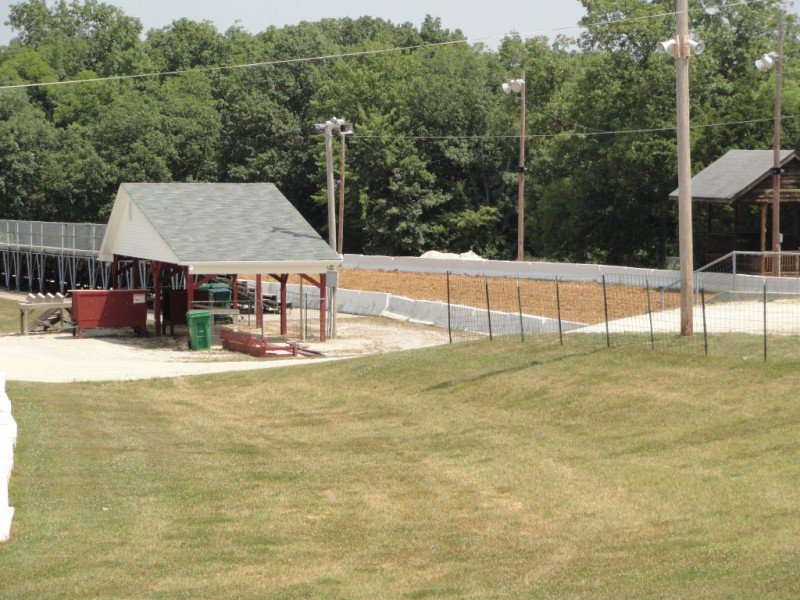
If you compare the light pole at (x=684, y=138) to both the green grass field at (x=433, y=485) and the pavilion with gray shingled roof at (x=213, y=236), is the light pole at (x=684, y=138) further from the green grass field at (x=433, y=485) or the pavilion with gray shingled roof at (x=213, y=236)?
the pavilion with gray shingled roof at (x=213, y=236)

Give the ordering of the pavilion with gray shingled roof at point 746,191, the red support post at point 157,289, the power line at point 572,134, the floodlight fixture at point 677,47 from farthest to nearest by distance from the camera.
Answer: the power line at point 572,134 < the pavilion with gray shingled roof at point 746,191 < the red support post at point 157,289 < the floodlight fixture at point 677,47

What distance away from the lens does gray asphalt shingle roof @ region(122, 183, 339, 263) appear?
41.5m

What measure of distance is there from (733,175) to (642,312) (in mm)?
13098

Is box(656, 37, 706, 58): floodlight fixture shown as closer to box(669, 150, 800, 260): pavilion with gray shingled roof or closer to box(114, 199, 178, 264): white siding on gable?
box(114, 199, 178, 264): white siding on gable

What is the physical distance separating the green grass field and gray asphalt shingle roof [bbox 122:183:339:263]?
43.3 feet

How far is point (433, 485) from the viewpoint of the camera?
17.8 m

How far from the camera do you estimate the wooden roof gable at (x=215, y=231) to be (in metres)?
41.2

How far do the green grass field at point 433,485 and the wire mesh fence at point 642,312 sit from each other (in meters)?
1.41

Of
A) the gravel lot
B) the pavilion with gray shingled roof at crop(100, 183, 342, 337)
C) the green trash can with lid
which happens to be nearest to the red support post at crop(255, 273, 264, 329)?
the pavilion with gray shingled roof at crop(100, 183, 342, 337)

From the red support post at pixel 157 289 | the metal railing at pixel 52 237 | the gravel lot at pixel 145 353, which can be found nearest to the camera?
the gravel lot at pixel 145 353

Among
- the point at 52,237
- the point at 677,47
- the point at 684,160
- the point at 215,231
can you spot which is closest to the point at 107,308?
the point at 215,231

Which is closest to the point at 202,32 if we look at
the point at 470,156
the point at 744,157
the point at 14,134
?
the point at 14,134

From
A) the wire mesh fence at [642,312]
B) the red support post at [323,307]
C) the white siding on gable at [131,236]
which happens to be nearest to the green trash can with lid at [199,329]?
the white siding on gable at [131,236]

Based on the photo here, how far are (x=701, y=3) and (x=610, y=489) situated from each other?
61005 mm
